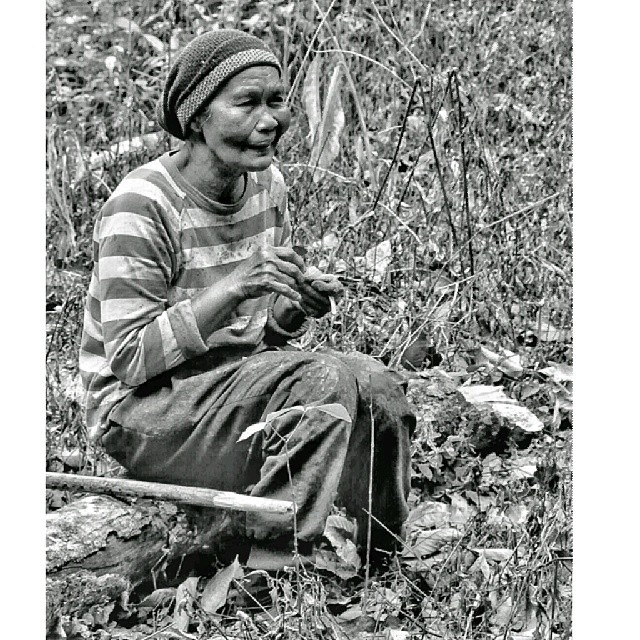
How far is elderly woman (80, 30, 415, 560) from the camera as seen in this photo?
4883 mm

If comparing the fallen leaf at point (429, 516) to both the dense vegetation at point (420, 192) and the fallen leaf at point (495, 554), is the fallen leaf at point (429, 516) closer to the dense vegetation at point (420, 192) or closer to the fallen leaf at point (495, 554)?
the dense vegetation at point (420, 192)

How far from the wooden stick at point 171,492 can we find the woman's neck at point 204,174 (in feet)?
3.09

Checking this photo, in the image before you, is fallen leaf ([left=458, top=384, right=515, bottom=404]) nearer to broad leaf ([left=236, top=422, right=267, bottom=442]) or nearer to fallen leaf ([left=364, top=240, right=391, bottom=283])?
fallen leaf ([left=364, top=240, right=391, bottom=283])

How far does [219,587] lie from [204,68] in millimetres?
1658

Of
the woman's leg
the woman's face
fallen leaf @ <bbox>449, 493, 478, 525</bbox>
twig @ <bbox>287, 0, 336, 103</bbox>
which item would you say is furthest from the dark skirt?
twig @ <bbox>287, 0, 336, 103</bbox>

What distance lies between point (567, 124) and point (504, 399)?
100 centimetres

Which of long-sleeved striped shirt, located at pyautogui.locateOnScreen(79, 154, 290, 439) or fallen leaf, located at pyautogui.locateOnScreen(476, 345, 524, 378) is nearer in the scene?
long-sleeved striped shirt, located at pyautogui.locateOnScreen(79, 154, 290, 439)

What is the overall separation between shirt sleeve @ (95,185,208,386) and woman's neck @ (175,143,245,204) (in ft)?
0.51

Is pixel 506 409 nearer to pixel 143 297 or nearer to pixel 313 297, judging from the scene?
pixel 313 297

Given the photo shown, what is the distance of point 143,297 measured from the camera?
4871 mm

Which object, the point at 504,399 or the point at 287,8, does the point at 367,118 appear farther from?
the point at 504,399

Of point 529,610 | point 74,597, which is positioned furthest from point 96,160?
point 529,610

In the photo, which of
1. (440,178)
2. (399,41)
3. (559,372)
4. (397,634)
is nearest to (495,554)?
(397,634)

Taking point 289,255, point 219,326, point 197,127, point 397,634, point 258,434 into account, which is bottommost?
point 397,634
